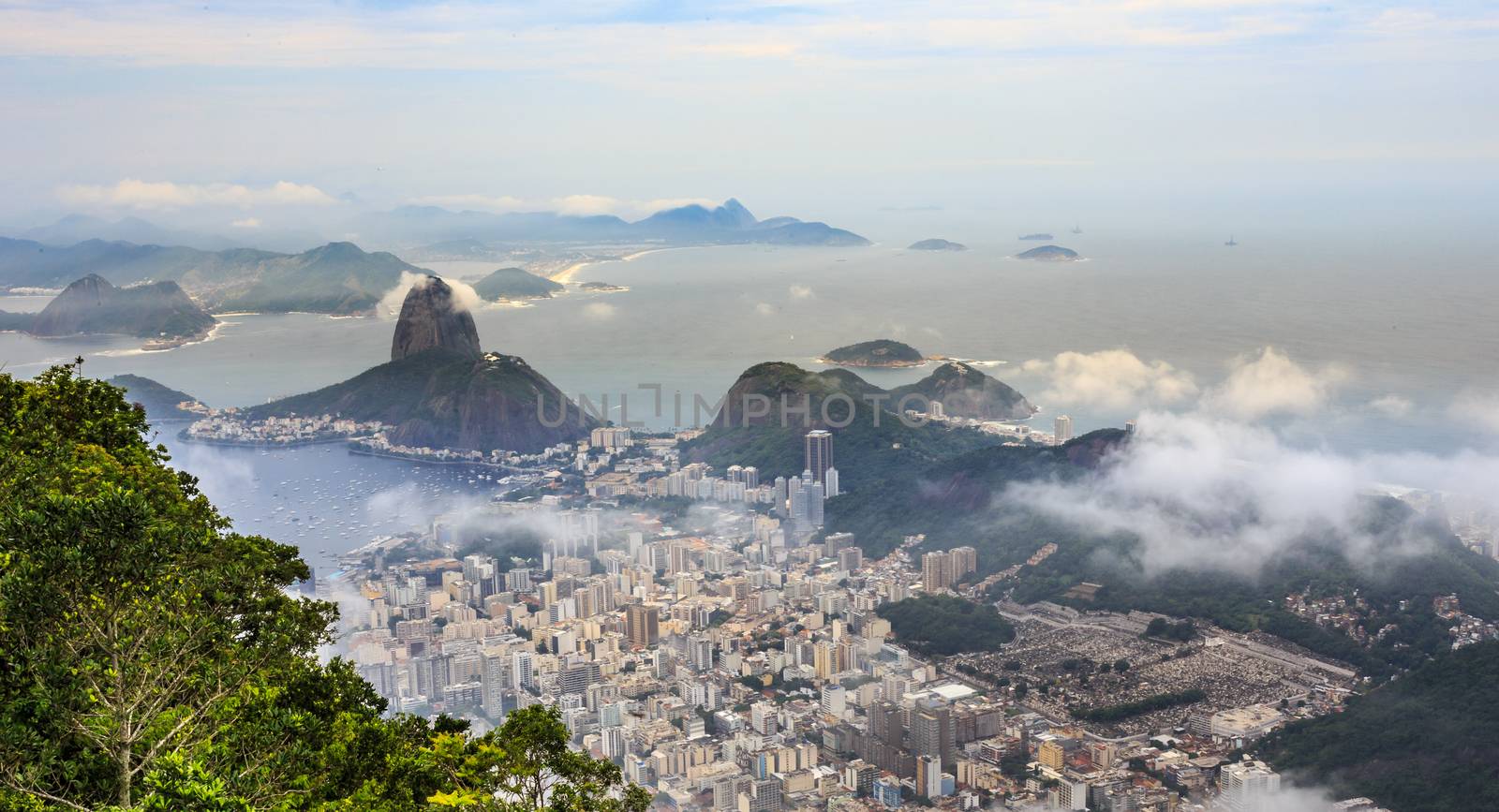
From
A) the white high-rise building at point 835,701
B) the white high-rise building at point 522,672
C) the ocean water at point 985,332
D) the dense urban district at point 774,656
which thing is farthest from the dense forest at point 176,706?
the ocean water at point 985,332

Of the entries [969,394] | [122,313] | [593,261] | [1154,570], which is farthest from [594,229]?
[1154,570]

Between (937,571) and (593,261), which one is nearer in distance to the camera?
(937,571)

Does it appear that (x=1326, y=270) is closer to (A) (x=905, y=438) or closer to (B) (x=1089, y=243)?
(B) (x=1089, y=243)

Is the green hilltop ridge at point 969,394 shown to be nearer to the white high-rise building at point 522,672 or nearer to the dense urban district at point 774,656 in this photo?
the dense urban district at point 774,656

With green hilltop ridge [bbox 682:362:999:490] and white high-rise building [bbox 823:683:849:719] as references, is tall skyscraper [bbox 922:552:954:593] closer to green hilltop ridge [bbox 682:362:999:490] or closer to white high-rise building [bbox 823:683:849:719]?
white high-rise building [bbox 823:683:849:719]

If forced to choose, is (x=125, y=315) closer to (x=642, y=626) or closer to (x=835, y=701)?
(x=642, y=626)
